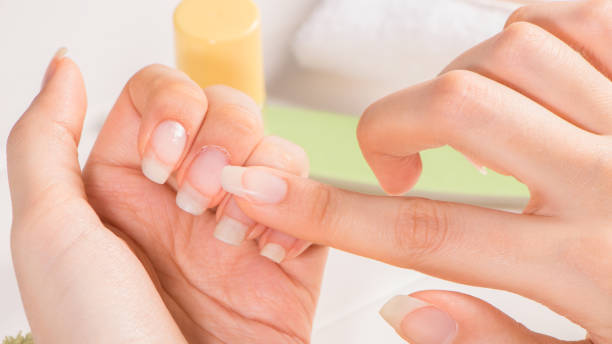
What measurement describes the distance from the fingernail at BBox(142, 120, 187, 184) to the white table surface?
0.30m

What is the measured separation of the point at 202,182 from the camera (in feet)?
1.87

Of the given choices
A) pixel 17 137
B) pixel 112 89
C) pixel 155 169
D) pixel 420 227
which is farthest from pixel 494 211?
pixel 112 89

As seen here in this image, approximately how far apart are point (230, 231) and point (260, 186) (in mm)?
97

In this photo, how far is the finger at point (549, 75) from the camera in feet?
1.59

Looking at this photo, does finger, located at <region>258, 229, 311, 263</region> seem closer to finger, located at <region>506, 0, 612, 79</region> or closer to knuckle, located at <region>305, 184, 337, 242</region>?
knuckle, located at <region>305, 184, 337, 242</region>

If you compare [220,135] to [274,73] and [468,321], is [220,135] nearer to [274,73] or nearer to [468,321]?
[468,321]

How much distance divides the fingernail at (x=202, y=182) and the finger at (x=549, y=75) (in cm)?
23

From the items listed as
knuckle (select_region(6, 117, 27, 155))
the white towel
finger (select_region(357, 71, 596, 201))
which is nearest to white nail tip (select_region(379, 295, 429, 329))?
finger (select_region(357, 71, 596, 201))

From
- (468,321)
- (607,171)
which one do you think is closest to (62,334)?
(468,321)

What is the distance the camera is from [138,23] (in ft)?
3.03

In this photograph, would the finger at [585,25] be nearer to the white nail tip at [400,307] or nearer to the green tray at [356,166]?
the white nail tip at [400,307]

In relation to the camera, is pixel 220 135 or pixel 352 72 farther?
pixel 352 72

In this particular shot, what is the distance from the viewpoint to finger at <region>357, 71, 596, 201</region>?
17.7 inches

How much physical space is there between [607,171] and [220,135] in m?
0.31
